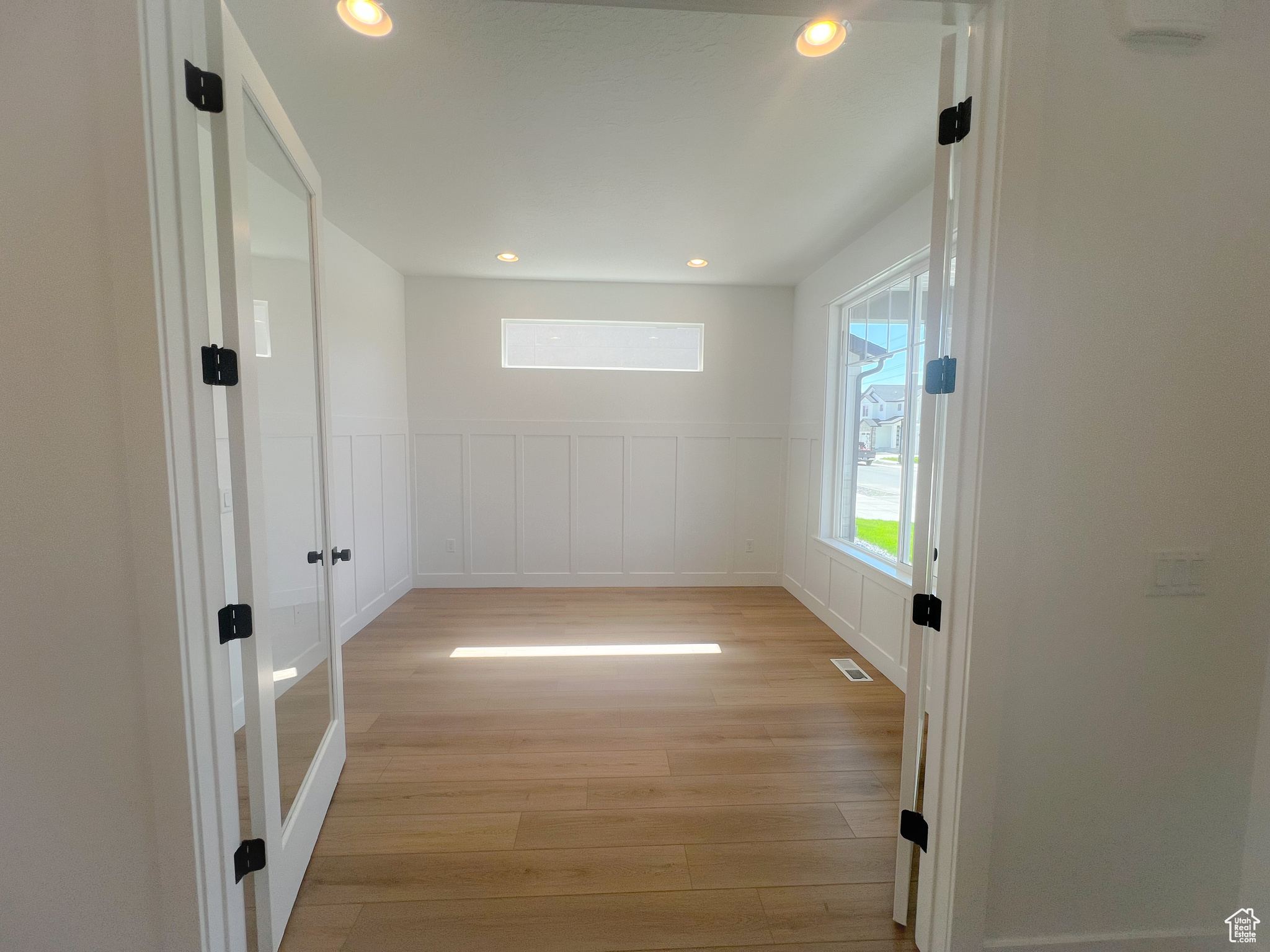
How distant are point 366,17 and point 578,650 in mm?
3054

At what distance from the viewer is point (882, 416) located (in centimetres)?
305

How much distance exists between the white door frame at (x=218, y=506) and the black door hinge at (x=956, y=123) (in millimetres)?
30

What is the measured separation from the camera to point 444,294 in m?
4.14

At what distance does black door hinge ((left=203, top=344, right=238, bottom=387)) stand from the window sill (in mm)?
2669

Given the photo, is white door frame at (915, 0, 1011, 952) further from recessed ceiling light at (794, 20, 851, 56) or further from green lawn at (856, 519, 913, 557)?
green lawn at (856, 519, 913, 557)

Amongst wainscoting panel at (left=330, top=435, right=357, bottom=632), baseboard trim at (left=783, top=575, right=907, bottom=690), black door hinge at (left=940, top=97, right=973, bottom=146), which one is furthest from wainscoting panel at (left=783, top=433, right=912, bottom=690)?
wainscoting panel at (left=330, top=435, right=357, bottom=632)

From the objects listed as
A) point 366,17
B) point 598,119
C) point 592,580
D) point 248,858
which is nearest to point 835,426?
point 592,580

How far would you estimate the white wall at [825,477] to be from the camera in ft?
8.79

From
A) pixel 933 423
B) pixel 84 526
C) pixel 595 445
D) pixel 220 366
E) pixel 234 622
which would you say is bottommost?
pixel 234 622

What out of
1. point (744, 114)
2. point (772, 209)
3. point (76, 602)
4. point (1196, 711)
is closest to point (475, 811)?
point (76, 602)

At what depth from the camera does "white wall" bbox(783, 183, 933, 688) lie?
2.68 m

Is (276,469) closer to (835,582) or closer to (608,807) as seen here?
(608,807)

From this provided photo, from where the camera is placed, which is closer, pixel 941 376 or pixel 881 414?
pixel 941 376

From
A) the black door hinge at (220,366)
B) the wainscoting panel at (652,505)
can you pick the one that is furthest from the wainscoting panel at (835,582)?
the black door hinge at (220,366)
